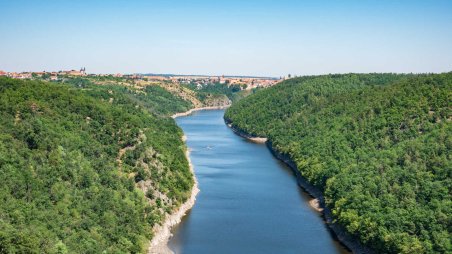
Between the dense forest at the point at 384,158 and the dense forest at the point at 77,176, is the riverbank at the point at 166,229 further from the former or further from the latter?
the dense forest at the point at 384,158

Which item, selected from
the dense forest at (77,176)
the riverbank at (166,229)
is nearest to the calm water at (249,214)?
the riverbank at (166,229)

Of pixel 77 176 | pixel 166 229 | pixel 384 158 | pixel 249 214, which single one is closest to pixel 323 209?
pixel 249 214

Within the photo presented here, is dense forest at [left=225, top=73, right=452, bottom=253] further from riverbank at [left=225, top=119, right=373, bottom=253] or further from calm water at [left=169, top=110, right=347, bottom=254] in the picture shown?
calm water at [left=169, top=110, right=347, bottom=254]

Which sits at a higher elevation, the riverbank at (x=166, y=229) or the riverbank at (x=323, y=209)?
the riverbank at (x=323, y=209)

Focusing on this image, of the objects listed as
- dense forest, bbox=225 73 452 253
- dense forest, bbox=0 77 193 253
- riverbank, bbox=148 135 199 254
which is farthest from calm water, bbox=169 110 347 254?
dense forest, bbox=0 77 193 253

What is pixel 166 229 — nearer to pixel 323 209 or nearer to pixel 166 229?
pixel 166 229

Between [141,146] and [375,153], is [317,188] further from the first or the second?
[141,146]

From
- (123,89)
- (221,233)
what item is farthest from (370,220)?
(123,89)

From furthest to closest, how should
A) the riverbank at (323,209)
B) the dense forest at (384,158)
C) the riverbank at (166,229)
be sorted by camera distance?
the riverbank at (323,209)
the riverbank at (166,229)
the dense forest at (384,158)
